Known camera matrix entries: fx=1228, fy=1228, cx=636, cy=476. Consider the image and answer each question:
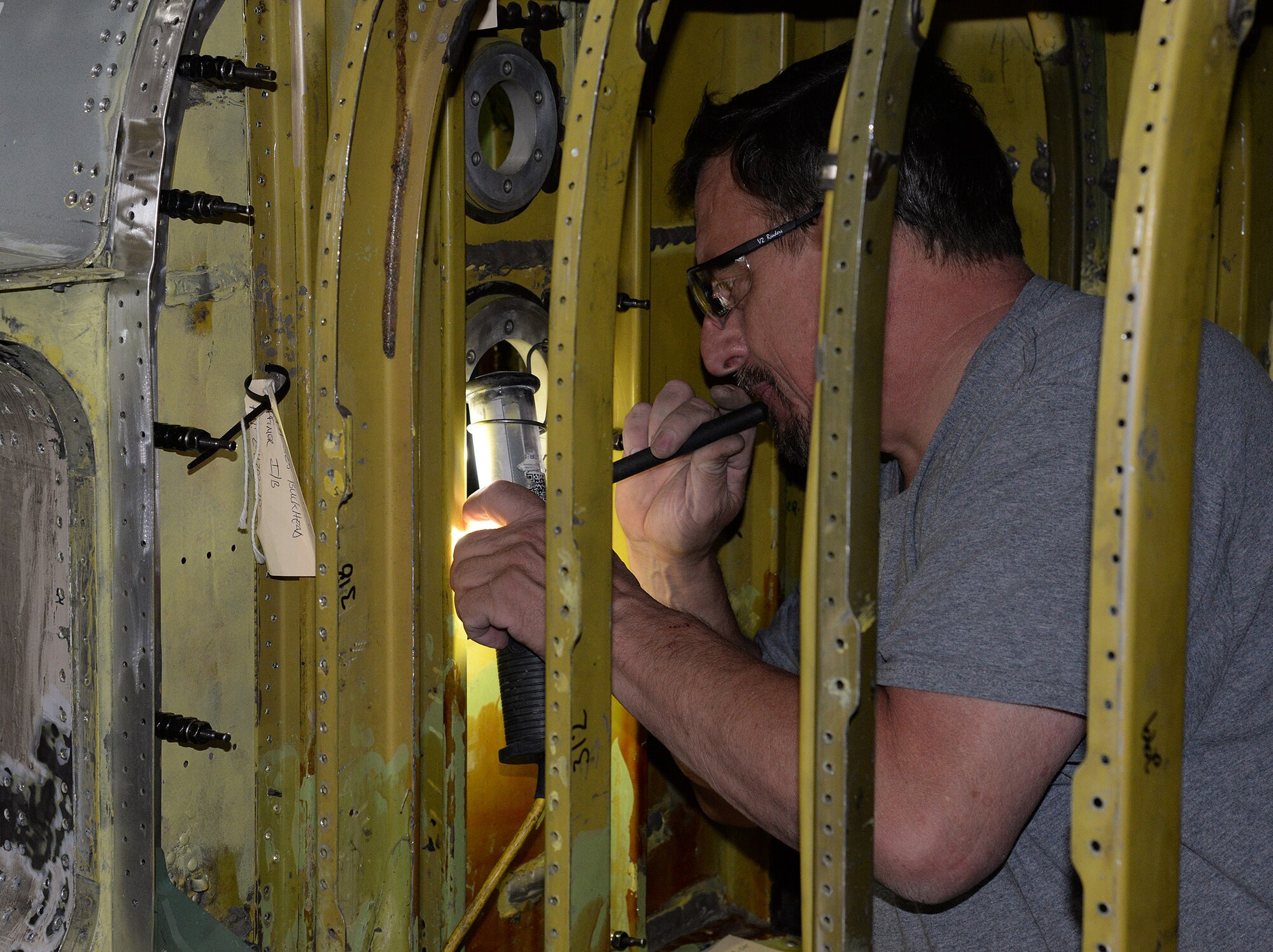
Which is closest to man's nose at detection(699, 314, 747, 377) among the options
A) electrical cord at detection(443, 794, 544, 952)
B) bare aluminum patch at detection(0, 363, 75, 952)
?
electrical cord at detection(443, 794, 544, 952)

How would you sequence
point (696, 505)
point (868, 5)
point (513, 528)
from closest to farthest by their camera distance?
point (868, 5)
point (513, 528)
point (696, 505)

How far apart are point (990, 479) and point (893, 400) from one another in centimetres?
45

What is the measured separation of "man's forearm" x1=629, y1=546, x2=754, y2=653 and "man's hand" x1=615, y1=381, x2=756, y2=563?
15 mm

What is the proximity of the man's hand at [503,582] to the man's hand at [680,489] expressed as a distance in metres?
0.35

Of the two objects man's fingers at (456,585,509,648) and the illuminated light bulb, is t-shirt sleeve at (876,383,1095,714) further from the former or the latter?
the illuminated light bulb

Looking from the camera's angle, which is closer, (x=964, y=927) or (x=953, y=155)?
(x=964, y=927)

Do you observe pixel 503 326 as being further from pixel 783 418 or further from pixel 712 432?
pixel 783 418

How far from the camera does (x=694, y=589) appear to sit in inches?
92.4

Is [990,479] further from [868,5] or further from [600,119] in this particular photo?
[600,119]

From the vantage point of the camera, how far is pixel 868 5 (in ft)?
4.21

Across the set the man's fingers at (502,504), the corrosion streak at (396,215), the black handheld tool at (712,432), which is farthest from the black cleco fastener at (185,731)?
the black handheld tool at (712,432)

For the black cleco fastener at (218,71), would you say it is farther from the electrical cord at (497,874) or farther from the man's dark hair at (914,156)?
the electrical cord at (497,874)

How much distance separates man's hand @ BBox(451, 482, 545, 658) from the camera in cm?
184

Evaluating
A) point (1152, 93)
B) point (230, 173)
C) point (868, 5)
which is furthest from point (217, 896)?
point (1152, 93)
